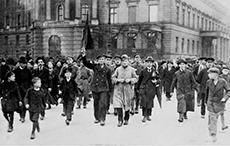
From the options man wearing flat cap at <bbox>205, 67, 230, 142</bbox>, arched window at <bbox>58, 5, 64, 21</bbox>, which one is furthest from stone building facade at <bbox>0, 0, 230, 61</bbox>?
man wearing flat cap at <bbox>205, 67, 230, 142</bbox>

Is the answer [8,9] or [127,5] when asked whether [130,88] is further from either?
[8,9]

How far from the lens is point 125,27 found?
42062mm

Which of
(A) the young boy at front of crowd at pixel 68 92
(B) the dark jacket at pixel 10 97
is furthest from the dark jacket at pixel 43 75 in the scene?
(B) the dark jacket at pixel 10 97

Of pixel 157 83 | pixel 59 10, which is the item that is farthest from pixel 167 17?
pixel 157 83

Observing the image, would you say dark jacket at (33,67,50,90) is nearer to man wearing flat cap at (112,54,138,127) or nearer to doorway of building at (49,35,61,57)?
man wearing flat cap at (112,54,138,127)

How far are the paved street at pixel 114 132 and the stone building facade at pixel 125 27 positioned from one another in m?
25.3

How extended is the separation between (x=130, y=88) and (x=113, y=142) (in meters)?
2.71

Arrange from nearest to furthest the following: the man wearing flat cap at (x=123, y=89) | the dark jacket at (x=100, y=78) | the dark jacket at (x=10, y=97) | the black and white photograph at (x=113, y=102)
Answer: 1. the black and white photograph at (x=113, y=102)
2. the dark jacket at (x=10, y=97)
3. the man wearing flat cap at (x=123, y=89)
4. the dark jacket at (x=100, y=78)

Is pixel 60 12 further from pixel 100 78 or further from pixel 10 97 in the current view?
pixel 10 97

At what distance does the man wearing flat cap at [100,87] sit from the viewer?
11178 millimetres

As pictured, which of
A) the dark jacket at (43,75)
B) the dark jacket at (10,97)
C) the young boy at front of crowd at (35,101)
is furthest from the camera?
the dark jacket at (43,75)

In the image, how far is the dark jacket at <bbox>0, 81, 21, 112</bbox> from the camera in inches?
399

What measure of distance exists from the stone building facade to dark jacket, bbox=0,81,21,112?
2701 centimetres

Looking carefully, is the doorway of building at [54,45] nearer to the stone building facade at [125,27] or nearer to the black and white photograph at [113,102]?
the stone building facade at [125,27]
